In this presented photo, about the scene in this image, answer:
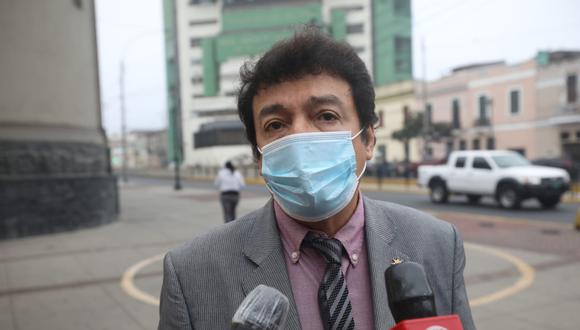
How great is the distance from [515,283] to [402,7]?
67.9 m

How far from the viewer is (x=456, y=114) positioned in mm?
39281

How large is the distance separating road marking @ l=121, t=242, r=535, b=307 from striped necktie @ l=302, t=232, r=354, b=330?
440cm

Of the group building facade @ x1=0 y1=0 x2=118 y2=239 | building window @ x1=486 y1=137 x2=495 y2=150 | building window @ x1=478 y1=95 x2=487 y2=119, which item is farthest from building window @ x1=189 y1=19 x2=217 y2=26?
building facade @ x1=0 y1=0 x2=118 y2=239

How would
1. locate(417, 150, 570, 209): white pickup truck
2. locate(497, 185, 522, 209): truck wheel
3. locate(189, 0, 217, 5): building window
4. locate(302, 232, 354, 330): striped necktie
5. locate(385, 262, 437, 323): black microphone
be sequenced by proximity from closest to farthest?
locate(385, 262, 437, 323): black microphone → locate(302, 232, 354, 330): striped necktie → locate(417, 150, 570, 209): white pickup truck → locate(497, 185, 522, 209): truck wheel → locate(189, 0, 217, 5): building window

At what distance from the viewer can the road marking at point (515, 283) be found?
562cm

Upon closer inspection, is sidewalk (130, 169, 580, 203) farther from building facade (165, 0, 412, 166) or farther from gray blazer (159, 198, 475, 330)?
building facade (165, 0, 412, 166)

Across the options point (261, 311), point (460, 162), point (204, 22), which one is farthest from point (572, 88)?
point (204, 22)

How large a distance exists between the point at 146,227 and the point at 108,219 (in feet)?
4.31

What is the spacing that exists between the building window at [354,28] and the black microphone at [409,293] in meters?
71.2

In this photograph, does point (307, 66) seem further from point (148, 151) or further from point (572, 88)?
point (148, 151)

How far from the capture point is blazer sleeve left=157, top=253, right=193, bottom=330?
1.59m

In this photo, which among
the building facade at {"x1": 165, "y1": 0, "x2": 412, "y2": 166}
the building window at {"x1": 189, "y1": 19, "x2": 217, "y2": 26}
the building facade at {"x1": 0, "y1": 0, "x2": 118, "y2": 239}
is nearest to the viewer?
the building facade at {"x1": 0, "y1": 0, "x2": 118, "y2": 239}

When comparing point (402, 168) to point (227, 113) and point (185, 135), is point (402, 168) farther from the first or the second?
point (185, 135)

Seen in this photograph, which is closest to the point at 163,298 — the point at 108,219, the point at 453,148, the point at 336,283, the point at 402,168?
the point at 336,283
